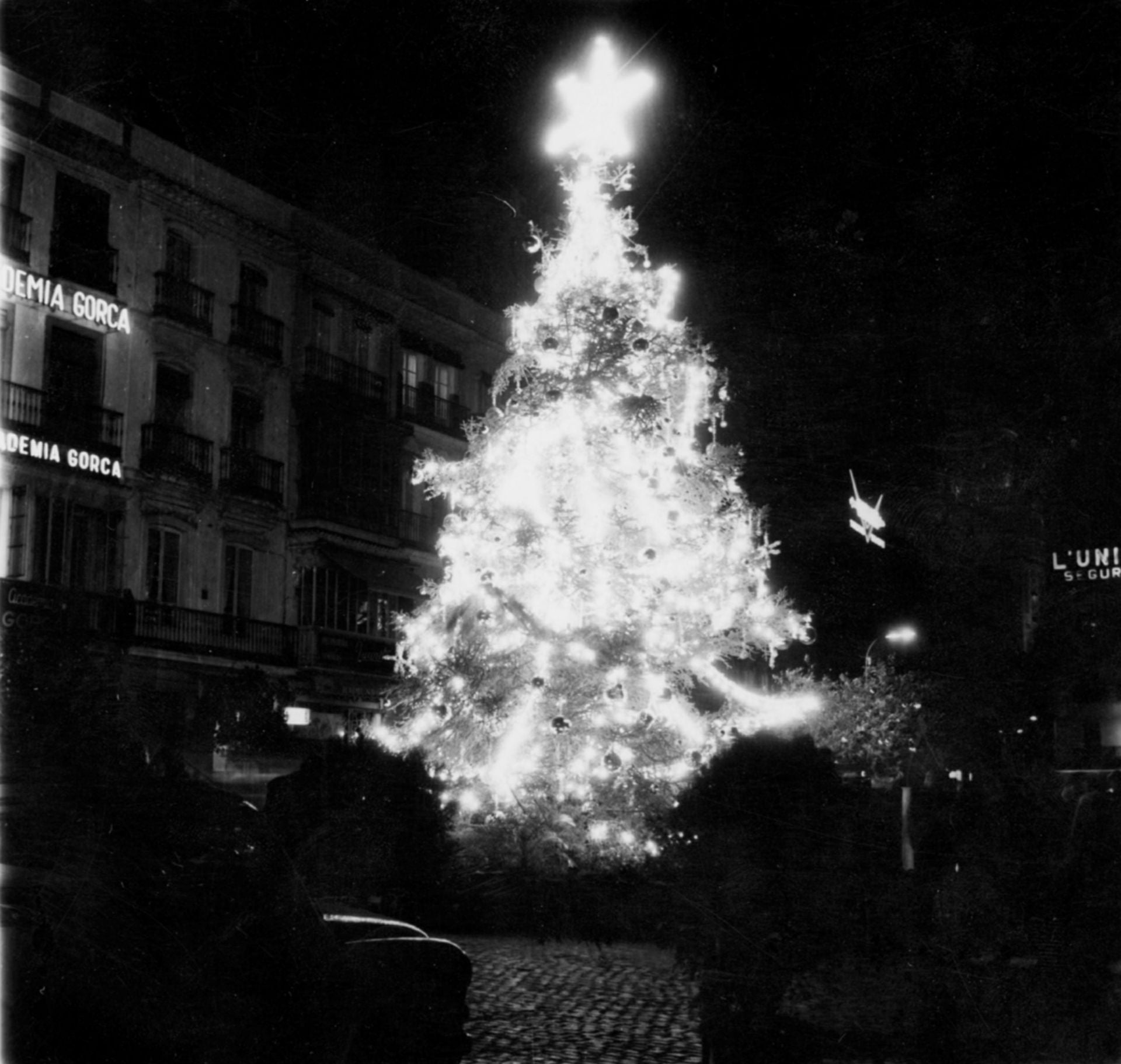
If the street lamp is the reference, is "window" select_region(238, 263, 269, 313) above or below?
above

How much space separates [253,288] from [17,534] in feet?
35.8

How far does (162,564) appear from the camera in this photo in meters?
17.4

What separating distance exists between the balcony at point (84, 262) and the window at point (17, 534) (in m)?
4.71

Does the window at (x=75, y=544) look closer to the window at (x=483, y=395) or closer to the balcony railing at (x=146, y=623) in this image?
the balcony railing at (x=146, y=623)

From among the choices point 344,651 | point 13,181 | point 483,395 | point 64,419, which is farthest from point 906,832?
point 483,395

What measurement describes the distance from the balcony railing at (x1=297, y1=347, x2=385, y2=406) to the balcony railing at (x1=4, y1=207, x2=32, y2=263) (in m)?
6.29

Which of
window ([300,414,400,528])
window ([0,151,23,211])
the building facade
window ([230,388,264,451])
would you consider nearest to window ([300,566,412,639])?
the building facade

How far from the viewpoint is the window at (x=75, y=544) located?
11.4 metres

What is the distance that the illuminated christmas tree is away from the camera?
34.8 feet

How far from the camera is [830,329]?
54.0ft

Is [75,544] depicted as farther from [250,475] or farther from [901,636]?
[901,636]

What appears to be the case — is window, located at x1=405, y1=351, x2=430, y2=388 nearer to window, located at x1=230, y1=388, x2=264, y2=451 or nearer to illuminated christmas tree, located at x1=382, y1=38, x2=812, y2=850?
window, located at x1=230, y1=388, x2=264, y2=451

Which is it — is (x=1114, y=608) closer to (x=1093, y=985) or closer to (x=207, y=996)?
(x=1093, y=985)

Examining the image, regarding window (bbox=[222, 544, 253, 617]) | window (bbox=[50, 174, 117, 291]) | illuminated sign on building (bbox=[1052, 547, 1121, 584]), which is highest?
window (bbox=[50, 174, 117, 291])
